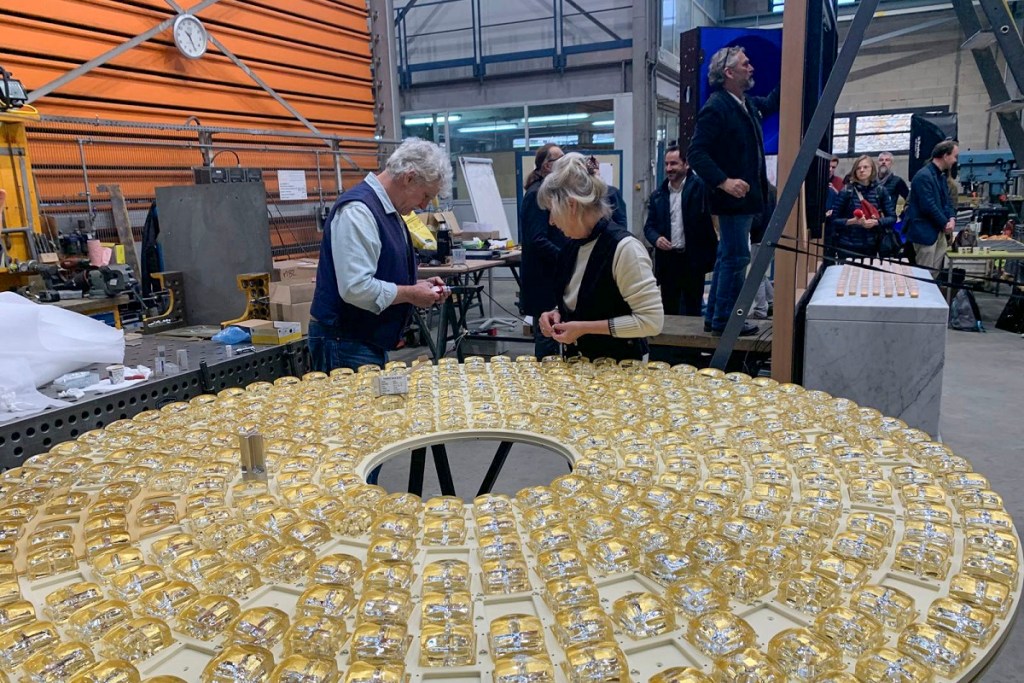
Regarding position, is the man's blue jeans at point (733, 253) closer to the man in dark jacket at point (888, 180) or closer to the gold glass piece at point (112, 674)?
the gold glass piece at point (112, 674)

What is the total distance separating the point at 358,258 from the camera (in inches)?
89.1

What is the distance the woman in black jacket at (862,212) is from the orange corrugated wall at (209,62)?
573 centimetres

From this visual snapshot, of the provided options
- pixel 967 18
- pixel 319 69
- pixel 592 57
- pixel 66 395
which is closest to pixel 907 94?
pixel 592 57

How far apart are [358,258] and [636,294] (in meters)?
0.92

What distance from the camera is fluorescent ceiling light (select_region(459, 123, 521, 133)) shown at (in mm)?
10797

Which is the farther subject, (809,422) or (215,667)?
(809,422)

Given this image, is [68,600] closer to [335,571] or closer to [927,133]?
[335,571]

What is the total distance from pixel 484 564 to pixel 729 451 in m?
0.61

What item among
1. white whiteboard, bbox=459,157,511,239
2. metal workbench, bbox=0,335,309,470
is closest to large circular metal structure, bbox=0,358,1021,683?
metal workbench, bbox=0,335,309,470

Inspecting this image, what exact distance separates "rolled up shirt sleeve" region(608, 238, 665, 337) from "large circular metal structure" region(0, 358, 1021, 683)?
59cm

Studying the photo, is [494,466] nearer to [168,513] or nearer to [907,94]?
[168,513]

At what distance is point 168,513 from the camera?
121cm

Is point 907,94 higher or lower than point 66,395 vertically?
higher

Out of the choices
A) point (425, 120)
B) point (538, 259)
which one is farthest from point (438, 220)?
point (425, 120)
